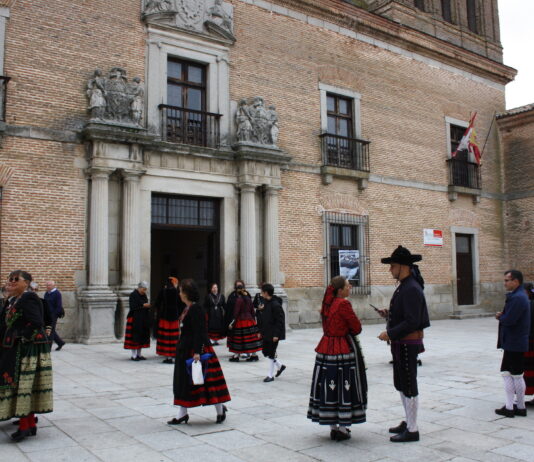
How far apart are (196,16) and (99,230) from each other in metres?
6.66

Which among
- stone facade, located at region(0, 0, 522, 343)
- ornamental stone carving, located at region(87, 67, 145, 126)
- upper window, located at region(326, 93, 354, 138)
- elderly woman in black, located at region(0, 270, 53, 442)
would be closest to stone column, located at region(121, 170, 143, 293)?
stone facade, located at region(0, 0, 522, 343)

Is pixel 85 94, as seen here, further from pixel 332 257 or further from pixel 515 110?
pixel 515 110

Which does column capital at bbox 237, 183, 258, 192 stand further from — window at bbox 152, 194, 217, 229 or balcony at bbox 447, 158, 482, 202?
balcony at bbox 447, 158, 482, 202

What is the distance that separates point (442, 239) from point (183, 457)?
58.4 ft

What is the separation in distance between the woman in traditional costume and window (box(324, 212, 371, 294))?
1201cm

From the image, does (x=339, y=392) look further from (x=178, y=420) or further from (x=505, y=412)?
(x=505, y=412)

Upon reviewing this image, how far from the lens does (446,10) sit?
23547 millimetres

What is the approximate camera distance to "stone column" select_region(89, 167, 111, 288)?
1321cm

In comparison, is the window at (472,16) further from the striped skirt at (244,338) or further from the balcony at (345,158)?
the striped skirt at (244,338)

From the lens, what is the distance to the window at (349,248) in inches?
701

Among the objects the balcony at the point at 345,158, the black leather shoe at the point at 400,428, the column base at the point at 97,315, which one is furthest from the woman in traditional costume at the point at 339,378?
the balcony at the point at 345,158

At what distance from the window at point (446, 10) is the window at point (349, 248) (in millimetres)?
10435

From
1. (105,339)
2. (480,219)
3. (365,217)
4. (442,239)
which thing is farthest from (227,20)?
(480,219)

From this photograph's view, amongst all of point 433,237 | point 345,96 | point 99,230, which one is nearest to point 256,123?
point 345,96
